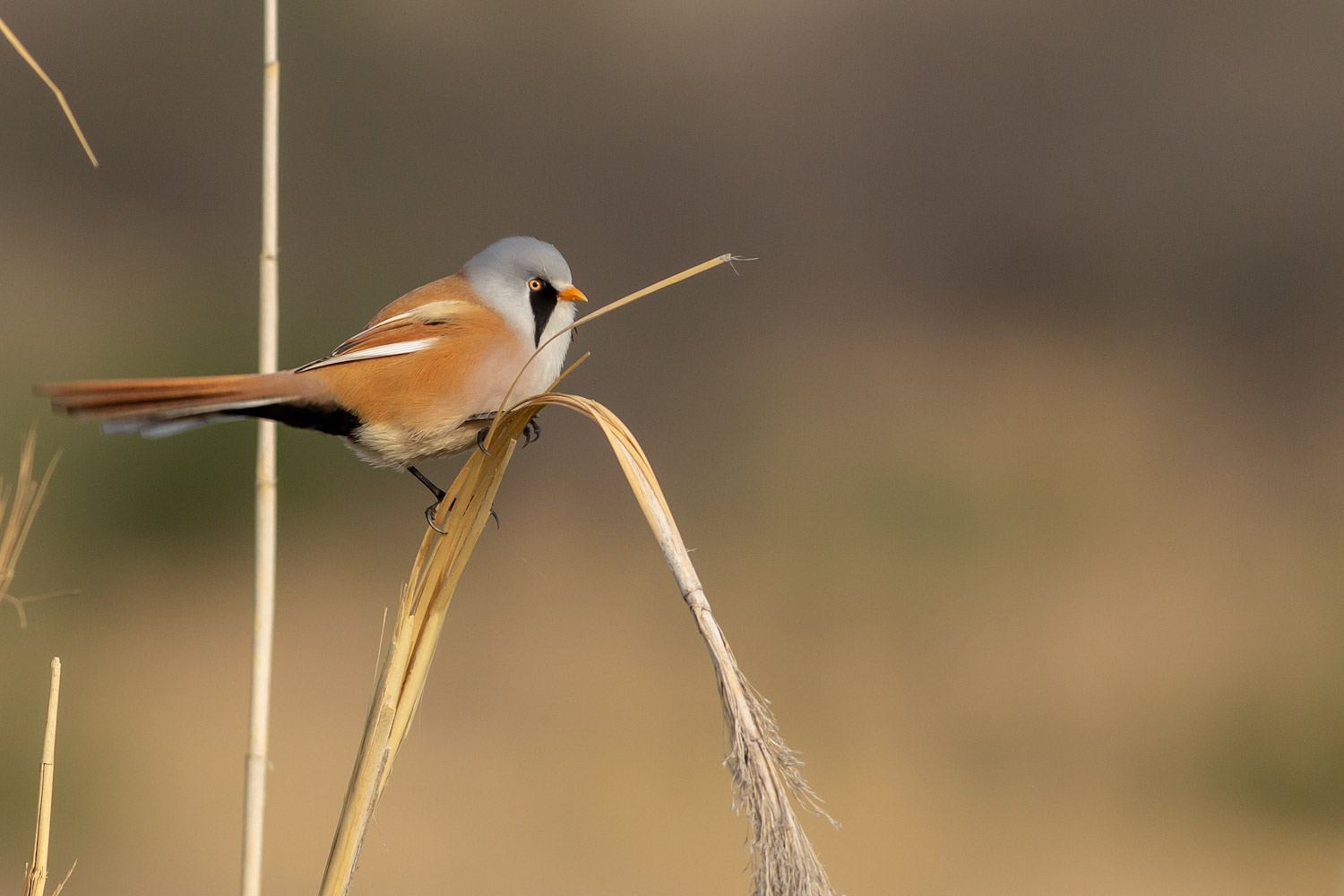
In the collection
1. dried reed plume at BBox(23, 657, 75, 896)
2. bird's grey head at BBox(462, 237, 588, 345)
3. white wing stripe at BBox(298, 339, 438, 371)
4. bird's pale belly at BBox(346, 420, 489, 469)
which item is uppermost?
bird's grey head at BBox(462, 237, 588, 345)

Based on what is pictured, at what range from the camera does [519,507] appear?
249 inches

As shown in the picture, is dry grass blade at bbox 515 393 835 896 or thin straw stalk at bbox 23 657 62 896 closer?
dry grass blade at bbox 515 393 835 896

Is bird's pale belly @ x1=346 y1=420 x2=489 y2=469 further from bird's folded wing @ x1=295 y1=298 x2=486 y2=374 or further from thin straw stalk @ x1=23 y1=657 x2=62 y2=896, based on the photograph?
thin straw stalk @ x1=23 y1=657 x2=62 y2=896

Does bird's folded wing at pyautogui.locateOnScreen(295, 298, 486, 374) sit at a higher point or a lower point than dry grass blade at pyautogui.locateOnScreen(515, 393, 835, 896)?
higher

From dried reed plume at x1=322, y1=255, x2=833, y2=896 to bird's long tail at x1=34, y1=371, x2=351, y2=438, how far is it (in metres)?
0.21

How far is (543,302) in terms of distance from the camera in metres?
1.50

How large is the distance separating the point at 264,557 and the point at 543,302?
0.53m

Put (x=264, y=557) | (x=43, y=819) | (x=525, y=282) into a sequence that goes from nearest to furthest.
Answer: (x=43, y=819) < (x=264, y=557) < (x=525, y=282)

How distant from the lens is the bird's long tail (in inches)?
34.7

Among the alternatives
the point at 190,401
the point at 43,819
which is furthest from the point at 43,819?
the point at 190,401

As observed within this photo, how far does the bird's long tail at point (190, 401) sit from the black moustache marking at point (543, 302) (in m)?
0.31

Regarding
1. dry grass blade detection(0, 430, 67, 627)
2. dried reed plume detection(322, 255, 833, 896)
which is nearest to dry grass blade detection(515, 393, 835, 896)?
dried reed plume detection(322, 255, 833, 896)

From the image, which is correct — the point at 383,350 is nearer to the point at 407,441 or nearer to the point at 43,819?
the point at 407,441

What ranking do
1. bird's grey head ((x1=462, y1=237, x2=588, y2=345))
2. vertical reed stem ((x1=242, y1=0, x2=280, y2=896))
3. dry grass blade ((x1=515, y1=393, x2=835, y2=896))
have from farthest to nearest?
bird's grey head ((x1=462, y1=237, x2=588, y2=345))
vertical reed stem ((x1=242, y1=0, x2=280, y2=896))
dry grass blade ((x1=515, y1=393, x2=835, y2=896))
